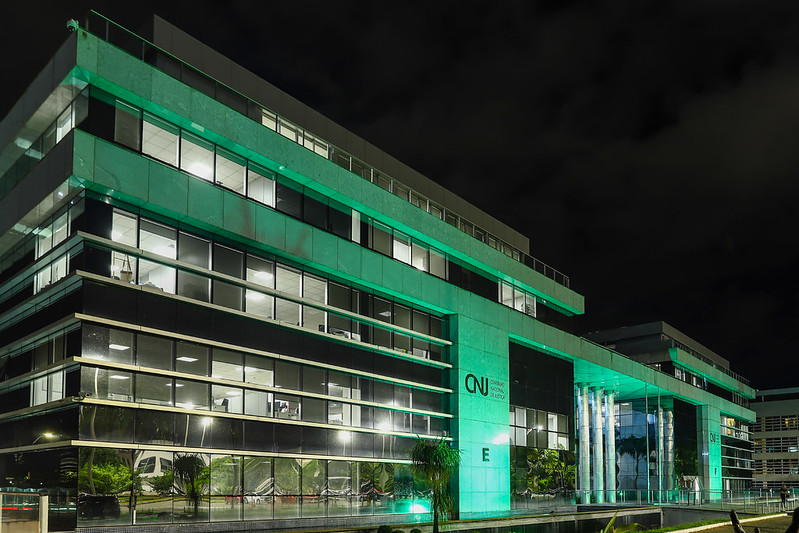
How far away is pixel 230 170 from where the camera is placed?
3164cm

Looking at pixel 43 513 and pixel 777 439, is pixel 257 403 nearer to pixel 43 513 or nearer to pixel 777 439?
pixel 43 513

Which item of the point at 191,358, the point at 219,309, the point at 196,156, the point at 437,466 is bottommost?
the point at 437,466

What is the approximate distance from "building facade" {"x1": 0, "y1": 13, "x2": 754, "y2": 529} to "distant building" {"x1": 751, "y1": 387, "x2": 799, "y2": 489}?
328 feet

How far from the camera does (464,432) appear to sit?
42344mm

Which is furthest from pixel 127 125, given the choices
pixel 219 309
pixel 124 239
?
pixel 219 309

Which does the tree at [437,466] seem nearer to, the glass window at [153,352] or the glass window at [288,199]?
the glass window at [288,199]

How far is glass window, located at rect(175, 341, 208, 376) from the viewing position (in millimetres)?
28391

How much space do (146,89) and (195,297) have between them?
783 cm

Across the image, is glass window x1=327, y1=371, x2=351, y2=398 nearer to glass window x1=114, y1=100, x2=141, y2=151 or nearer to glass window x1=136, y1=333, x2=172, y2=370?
glass window x1=136, y1=333, x2=172, y2=370

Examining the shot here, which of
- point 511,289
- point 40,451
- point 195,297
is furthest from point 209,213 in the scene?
point 511,289

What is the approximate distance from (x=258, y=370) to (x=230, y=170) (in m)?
8.24

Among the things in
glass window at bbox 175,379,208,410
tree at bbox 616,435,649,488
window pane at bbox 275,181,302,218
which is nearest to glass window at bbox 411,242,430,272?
window pane at bbox 275,181,302,218

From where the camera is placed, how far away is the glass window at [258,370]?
3089 centimetres

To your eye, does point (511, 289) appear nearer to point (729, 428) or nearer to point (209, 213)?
point (209, 213)
